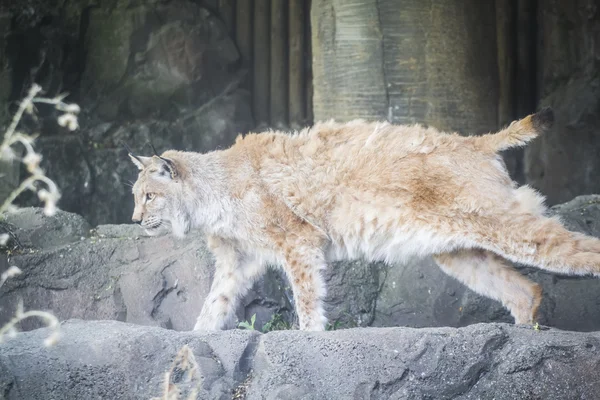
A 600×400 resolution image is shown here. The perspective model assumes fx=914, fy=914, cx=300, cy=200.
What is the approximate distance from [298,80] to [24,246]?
14.0ft

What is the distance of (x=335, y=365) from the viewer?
16.9ft

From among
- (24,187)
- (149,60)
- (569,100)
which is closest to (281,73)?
(149,60)

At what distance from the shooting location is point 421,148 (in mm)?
6773

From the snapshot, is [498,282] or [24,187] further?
[498,282]

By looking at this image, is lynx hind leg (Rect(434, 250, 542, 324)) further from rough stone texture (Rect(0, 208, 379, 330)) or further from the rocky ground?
the rocky ground

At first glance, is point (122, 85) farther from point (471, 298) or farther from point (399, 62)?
point (471, 298)

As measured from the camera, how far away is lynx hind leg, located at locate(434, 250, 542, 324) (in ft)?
22.2

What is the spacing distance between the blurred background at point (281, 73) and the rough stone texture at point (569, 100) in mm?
14

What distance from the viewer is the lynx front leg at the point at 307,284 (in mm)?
6668

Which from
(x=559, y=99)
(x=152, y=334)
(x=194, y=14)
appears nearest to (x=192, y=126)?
(x=194, y=14)

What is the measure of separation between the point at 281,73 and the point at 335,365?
20.7ft

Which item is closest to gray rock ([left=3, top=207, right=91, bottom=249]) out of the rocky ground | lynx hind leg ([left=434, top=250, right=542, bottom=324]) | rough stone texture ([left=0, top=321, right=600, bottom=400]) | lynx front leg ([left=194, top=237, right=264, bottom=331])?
lynx front leg ([left=194, top=237, right=264, bottom=331])

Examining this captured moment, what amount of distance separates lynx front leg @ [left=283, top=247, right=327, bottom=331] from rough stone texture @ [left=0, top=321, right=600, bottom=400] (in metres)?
1.31

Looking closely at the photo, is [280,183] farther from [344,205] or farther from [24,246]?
[24,246]
